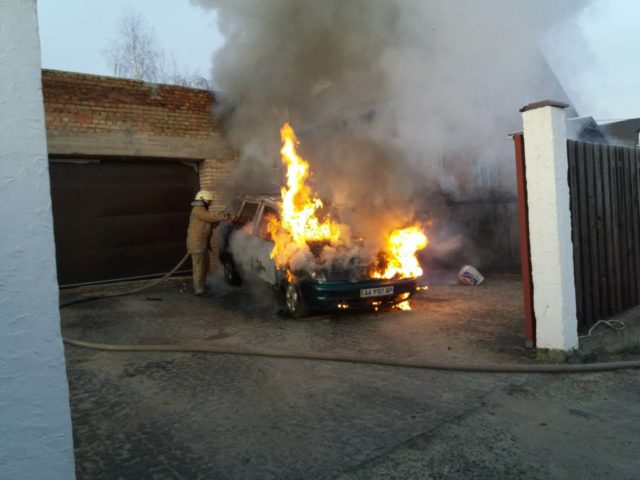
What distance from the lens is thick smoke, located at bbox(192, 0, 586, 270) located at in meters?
6.89

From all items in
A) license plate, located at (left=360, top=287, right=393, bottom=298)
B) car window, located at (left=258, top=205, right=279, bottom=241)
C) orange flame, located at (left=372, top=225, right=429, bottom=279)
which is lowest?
license plate, located at (left=360, top=287, right=393, bottom=298)

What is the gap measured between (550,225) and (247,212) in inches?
203

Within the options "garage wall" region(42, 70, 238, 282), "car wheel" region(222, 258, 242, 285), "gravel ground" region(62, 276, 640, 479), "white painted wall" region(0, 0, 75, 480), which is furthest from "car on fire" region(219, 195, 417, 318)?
"white painted wall" region(0, 0, 75, 480)

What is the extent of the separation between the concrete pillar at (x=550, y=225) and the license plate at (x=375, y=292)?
6.95 feet

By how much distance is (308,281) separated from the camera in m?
6.43

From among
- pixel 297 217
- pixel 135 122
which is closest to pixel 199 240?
pixel 297 217

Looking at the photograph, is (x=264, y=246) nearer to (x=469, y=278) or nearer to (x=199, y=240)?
(x=199, y=240)

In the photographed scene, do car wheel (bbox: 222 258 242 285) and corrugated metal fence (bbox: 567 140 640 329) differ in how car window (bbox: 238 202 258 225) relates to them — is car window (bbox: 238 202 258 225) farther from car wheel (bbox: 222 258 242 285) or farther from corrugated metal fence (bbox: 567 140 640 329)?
corrugated metal fence (bbox: 567 140 640 329)

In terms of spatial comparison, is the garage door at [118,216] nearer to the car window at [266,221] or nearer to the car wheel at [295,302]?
the car window at [266,221]

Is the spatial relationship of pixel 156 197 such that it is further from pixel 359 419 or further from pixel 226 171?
pixel 359 419

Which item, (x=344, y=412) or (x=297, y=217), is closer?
(x=344, y=412)

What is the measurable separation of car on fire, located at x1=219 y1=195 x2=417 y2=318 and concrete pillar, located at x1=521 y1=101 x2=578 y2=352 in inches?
85.7

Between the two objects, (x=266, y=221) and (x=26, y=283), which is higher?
(x=266, y=221)

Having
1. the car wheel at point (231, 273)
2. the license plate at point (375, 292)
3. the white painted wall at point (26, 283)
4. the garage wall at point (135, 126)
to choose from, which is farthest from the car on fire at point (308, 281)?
the white painted wall at point (26, 283)
